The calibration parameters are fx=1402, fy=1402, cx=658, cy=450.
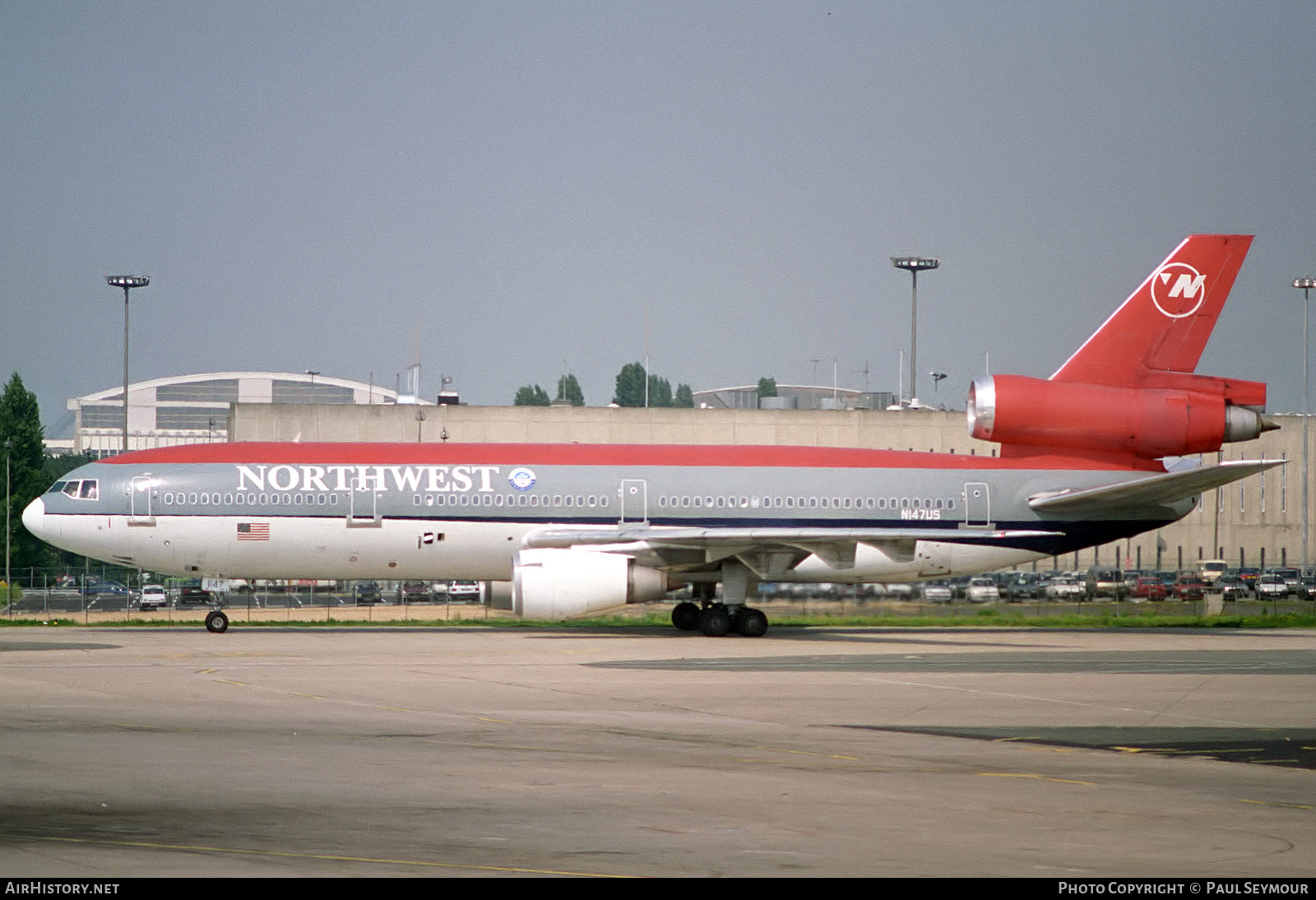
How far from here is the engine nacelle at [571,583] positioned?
32.8 metres

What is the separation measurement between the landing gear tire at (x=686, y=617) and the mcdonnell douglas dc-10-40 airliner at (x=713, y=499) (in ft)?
0.21

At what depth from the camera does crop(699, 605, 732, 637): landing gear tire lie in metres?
35.8

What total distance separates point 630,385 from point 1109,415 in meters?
125

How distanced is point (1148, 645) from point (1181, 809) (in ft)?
73.4

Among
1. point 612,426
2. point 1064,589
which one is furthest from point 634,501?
point 612,426

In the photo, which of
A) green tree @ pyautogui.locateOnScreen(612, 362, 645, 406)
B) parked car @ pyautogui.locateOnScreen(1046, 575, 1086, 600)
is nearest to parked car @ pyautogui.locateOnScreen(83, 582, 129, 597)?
parked car @ pyautogui.locateOnScreen(1046, 575, 1086, 600)

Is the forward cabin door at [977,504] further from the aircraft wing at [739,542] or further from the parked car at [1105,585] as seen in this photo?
the parked car at [1105,585]

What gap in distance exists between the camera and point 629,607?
49.2 m

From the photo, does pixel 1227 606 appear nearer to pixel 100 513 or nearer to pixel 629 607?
pixel 629 607

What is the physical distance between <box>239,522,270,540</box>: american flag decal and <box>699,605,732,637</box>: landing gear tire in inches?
444

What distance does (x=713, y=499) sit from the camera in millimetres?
36750

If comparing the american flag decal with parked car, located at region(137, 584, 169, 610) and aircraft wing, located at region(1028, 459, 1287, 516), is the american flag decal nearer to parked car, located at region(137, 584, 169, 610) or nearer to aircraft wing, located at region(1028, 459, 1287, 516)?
parked car, located at region(137, 584, 169, 610)

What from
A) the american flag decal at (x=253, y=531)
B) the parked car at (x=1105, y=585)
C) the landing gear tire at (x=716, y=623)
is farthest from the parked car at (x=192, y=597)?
the parked car at (x=1105, y=585)
